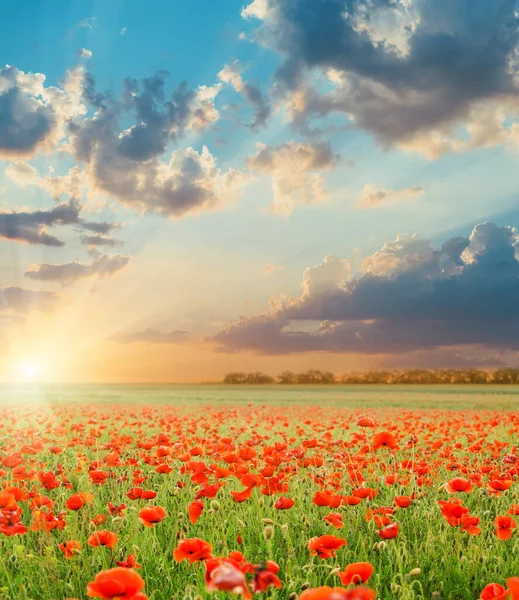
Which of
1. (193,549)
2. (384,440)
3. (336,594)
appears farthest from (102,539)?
(384,440)

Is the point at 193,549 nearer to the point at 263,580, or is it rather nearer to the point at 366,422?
the point at 263,580

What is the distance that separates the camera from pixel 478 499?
626 cm

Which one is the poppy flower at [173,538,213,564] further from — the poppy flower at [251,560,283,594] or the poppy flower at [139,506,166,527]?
the poppy flower at [139,506,166,527]

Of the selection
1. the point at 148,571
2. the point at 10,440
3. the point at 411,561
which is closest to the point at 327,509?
the point at 411,561

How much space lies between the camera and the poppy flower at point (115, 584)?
2.14 metres

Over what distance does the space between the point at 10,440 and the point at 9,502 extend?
6.72 metres

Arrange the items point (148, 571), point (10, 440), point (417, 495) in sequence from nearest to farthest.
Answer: point (148, 571), point (417, 495), point (10, 440)

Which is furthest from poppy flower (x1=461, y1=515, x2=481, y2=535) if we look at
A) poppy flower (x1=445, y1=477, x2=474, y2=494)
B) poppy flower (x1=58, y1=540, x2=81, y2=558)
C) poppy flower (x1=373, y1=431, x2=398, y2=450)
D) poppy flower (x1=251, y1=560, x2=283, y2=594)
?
poppy flower (x1=58, y1=540, x2=81, y2=558)

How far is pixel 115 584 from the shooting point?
7.10 ft

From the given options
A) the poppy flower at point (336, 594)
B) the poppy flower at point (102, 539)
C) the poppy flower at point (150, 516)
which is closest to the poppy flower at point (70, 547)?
the poppy flower at point (102, 539)

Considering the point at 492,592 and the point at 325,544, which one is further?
the point at 325,544

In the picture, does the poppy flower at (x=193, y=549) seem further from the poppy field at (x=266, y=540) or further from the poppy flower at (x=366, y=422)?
the poppy flower at (x=366, y=422)

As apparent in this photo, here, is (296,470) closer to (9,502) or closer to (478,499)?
(478,499)

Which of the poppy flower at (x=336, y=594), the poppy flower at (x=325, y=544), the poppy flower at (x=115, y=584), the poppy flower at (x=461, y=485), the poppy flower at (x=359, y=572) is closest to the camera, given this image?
the poppy flower at (x=336, y=594)
